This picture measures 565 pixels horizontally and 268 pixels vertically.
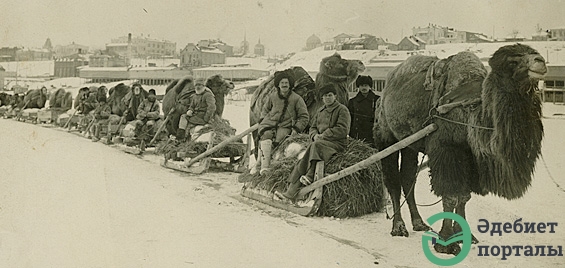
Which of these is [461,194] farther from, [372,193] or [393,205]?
[372,193]

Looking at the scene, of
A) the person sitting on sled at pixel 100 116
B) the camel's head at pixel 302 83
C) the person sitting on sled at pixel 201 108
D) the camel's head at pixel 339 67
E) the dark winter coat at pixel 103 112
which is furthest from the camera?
the dark winter coat at pixel 103 112

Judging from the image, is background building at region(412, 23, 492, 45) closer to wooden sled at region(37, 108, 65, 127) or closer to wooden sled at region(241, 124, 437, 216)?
wooden sled at region(241, 124, 437, 216)

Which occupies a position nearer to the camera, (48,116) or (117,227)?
(117,227)

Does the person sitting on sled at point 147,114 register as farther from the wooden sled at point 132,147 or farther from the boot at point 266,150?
the boot at point 266,150

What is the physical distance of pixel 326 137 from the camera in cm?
382

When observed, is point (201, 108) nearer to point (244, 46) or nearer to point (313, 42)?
point (244, 46)

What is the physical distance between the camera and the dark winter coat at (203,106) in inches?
254

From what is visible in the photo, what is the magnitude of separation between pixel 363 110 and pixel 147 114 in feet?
15.2

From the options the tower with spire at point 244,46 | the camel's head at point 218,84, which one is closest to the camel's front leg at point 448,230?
the tower with spire at point 244,46

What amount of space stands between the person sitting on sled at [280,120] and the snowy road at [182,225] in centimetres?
63

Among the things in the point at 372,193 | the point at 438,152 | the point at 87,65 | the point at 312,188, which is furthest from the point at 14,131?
the point at 438,152

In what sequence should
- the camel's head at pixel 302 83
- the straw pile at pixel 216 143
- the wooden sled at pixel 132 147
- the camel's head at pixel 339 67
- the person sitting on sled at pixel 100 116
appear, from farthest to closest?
the person sitting on sled at pixel 100 116 < the wooden sled at pixel 132 147 < the straw pile at pixel 216 143 < the camel's head at pixel 302 83 < the camel's head at pixel 339 67

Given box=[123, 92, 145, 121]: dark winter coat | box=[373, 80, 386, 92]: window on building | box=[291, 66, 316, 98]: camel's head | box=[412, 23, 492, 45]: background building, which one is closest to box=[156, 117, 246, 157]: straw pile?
box=[123, 92, 145, 121]: dark winter coat

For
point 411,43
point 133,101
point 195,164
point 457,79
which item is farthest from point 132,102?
point 457,79
